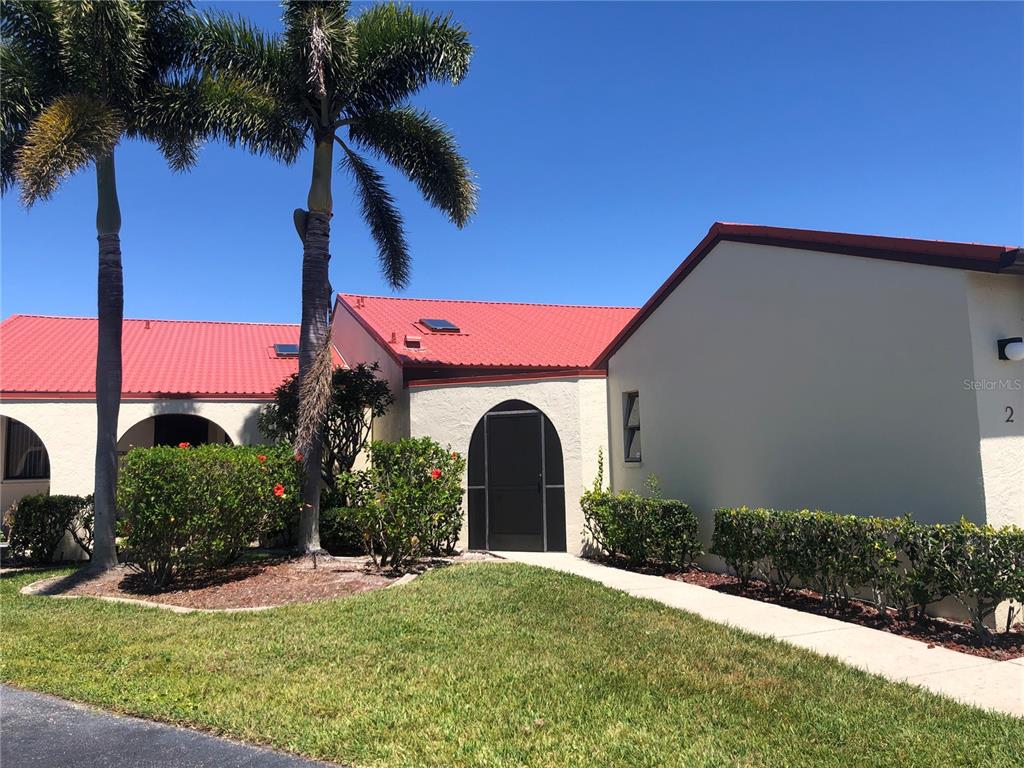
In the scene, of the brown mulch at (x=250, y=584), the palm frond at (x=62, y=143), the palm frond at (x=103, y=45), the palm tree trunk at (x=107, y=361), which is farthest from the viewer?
the palm tree trunk at (x=107, y=361)

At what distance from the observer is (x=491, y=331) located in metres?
18.2

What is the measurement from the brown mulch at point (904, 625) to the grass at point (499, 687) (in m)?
1.55

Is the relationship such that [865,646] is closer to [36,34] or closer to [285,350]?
[36,34]

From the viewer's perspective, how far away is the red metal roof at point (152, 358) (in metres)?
14.9

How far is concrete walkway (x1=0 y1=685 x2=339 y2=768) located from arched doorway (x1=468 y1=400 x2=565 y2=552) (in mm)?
8406

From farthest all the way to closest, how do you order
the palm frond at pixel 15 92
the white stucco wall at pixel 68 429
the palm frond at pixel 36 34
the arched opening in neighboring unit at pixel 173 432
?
the arched opening in neighboring unit at pixel 173 432 < the white stucco wall at pixel 68 429 < the palm frond at pixel 15 92 < the palm frond at pixel 36 34

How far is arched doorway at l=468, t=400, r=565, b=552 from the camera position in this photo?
1288 cm

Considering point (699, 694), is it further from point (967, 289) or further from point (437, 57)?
point (437, 57)

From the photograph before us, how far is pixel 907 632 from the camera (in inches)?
278

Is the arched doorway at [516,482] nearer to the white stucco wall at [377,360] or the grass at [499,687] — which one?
Answer: the white stucco wall at [377,360]

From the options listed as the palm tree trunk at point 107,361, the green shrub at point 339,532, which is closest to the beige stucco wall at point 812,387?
the green shrub at point 339,532

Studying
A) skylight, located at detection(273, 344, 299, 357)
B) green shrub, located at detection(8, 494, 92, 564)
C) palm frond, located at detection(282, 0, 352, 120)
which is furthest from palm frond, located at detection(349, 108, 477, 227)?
green shrub, located at detection(8, 494, 92, 564)

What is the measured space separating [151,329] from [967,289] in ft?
63.5

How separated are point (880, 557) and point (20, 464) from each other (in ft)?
55.9
